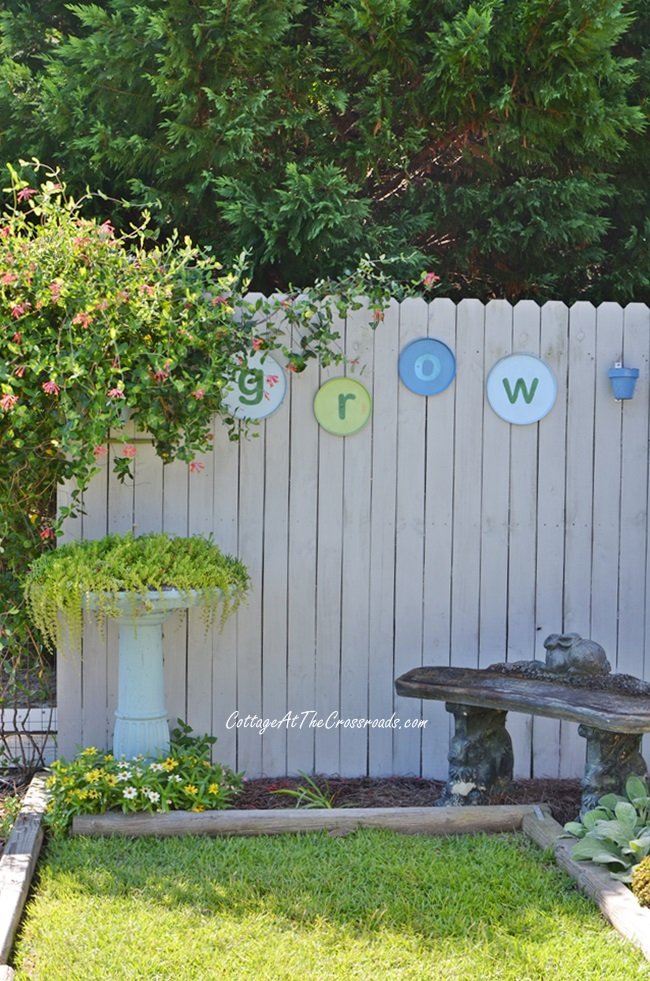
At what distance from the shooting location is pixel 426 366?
4.43 metres

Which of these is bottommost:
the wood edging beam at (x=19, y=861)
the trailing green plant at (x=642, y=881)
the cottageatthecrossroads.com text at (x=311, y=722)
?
the wood edging beam at (x=19, y=861)

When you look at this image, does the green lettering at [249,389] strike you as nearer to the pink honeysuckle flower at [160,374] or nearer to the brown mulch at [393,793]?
the pink honeysuckle flower at [160,374]

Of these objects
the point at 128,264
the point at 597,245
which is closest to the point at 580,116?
the point at 597,245

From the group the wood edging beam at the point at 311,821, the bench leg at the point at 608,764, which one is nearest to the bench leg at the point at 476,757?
the wood edging beam at the point at 311,821

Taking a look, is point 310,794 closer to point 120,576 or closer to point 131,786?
point 131,786

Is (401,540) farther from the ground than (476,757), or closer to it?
farther from the ground

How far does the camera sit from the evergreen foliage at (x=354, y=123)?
526 cm

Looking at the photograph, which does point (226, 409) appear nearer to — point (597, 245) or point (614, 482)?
point (614, 482)

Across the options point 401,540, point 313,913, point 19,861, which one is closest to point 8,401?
point 19,861

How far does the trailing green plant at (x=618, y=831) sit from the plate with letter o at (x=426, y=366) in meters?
1.81

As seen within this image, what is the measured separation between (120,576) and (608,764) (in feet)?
6.33

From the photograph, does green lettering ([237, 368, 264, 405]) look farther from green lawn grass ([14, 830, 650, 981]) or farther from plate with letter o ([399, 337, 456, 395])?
green lawn grass ([14, 830, 650, 981])

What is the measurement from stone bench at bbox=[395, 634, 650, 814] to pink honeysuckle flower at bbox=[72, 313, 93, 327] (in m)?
1.84

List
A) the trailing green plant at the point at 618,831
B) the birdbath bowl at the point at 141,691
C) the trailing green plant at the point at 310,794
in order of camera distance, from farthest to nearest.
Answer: the trailing green plant at the point at 310,794
the birdbath bowl at the point at 141,691
the trailing green plant at the point at 618,831
